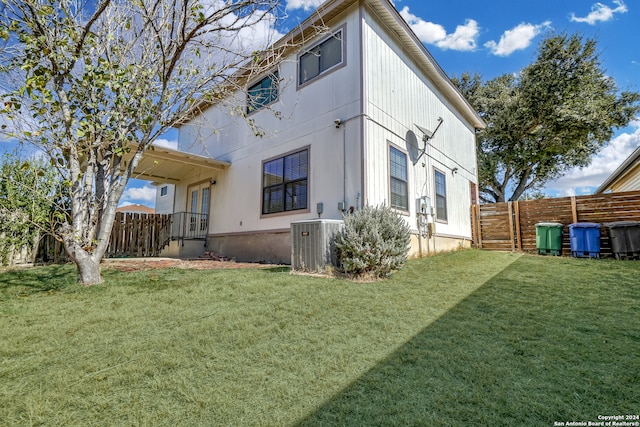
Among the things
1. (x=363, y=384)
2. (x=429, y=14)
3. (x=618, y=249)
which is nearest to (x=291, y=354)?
(x=363, y=384)

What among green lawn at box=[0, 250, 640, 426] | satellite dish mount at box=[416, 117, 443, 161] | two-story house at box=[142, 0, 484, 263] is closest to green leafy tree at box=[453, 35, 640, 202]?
two-story house at box=[142, 0, 484, 263]

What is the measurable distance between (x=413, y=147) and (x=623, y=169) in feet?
28.5

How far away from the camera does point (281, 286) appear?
4344 mm

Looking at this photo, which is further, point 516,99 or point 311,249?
point 516,99

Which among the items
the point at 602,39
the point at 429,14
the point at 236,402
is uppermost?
the point at 602,39

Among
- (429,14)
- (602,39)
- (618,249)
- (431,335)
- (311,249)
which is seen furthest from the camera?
(602,39)

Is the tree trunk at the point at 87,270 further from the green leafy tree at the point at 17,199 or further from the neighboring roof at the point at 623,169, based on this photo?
the neighboring roof at the point at 623,169

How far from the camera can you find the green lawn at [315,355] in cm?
168

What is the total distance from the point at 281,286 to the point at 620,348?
3.47m

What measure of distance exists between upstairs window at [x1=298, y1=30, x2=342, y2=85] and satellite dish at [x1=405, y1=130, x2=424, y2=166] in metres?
2.73

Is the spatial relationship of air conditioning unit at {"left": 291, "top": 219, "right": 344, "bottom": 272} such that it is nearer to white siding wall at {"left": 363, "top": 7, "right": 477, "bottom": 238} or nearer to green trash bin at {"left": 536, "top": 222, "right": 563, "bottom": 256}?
white siding wall at {"left": 363, "top": 7, "right": 477, "bottom": 238}

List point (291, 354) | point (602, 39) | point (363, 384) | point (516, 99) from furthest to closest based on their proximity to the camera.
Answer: point (516, 99), point (602, 39), point (291, 354), point (363, 384)

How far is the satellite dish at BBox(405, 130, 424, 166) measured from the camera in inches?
334

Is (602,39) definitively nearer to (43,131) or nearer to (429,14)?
(429,14)
